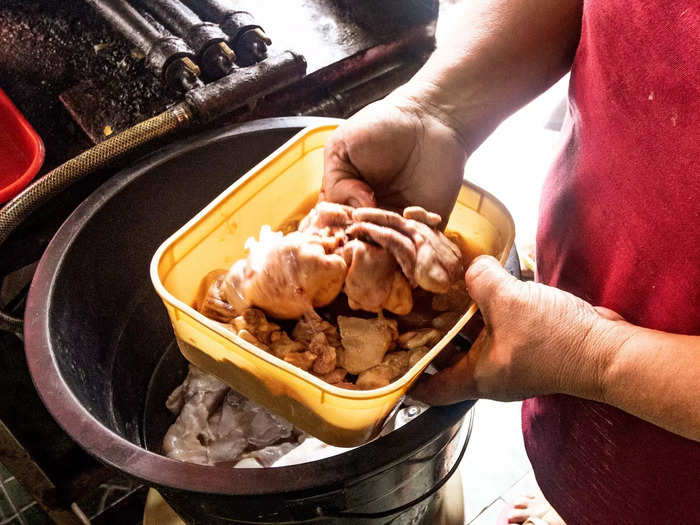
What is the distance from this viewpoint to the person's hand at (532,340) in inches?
30.8

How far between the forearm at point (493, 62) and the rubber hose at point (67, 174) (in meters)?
0.56

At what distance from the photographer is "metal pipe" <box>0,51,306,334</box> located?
3.98 ft

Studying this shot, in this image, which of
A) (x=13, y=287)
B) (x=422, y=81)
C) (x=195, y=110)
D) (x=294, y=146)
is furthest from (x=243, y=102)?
(x=13, y=287)

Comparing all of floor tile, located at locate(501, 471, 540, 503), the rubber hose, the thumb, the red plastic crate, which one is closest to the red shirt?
the thumb

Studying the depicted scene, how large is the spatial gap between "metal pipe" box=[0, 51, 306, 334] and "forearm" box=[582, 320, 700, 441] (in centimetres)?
98

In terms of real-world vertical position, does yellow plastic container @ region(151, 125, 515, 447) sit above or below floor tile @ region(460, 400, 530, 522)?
above

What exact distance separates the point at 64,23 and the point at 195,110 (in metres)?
0.80

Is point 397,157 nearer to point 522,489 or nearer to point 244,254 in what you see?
point 244,254

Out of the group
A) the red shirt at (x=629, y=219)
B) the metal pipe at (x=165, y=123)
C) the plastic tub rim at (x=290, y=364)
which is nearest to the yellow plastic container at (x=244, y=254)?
the plastic tub rim at (x=290, y=364)

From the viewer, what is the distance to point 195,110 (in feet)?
4.36

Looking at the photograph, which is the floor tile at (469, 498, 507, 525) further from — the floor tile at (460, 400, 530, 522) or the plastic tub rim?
the plastic tub rim

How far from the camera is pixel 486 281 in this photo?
841mm

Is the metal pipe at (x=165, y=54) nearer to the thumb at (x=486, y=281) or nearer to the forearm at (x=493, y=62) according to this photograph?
the forearm at (x=493, y=62)

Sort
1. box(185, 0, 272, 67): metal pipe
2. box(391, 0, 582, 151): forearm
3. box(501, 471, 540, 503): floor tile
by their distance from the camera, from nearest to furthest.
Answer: box(391, 0, 582, 151): forearm
box(185, 0, 272, 67): metal pipe
box(501, 471, 540, 503): floor tile
